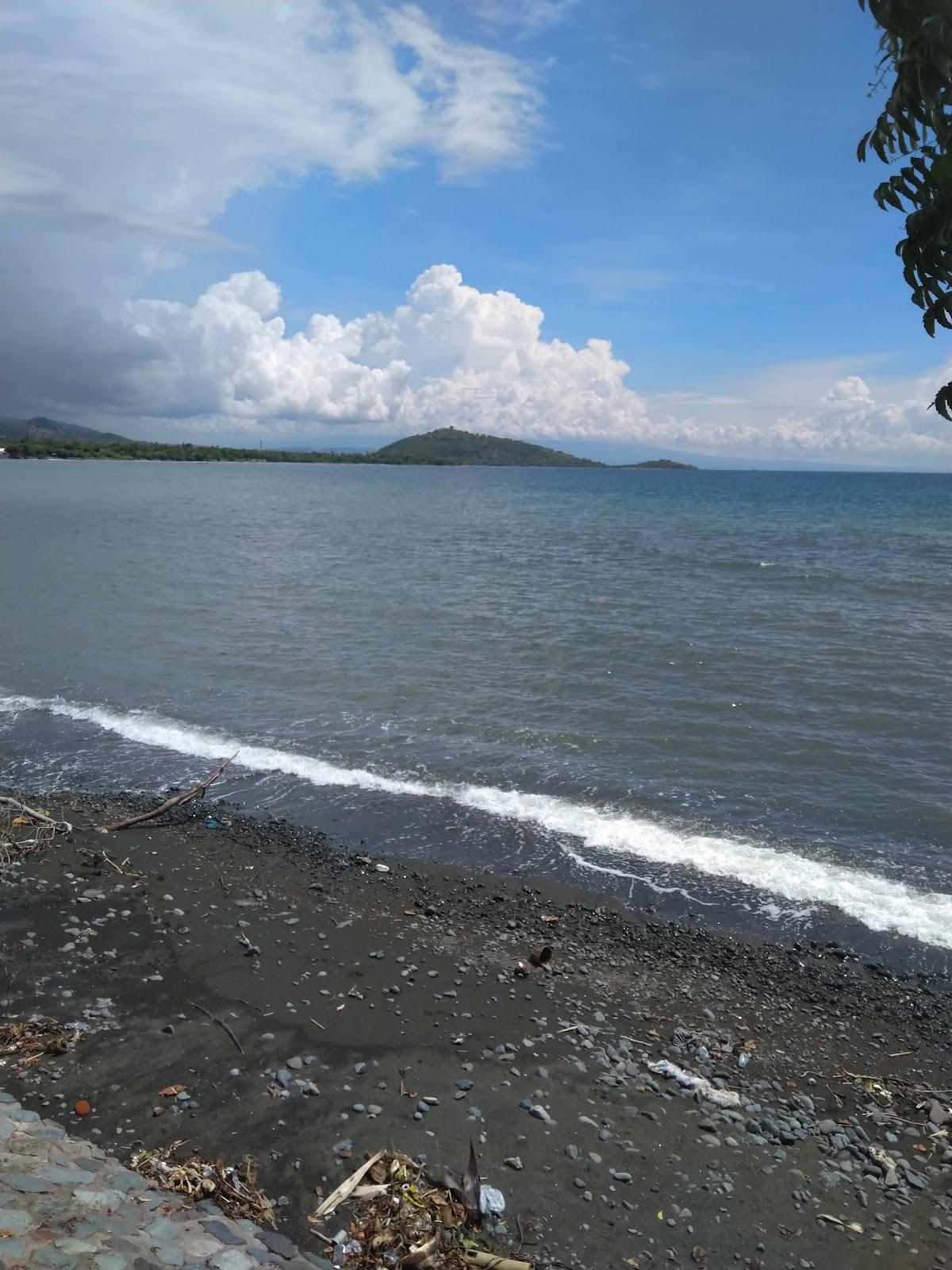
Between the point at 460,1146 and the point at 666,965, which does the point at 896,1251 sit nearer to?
the point at 460,1146

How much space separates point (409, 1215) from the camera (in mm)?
6223

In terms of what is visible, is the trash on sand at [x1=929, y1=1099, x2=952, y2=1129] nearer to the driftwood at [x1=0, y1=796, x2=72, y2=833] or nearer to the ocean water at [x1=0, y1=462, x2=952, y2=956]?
the ocean water at [x1=0, y1=462, x2=952, y2=956]

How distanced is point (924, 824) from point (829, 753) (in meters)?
3.45

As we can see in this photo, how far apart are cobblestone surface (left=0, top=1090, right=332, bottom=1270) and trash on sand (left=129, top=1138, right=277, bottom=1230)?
0.45 ft

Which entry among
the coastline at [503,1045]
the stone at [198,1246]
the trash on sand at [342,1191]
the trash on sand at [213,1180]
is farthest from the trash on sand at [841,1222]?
the stone at [198,1246]

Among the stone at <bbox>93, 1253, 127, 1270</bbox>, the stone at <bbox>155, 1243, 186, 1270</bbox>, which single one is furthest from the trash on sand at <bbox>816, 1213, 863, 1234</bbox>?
the stone at <bbox>93, 1253, 127, 1270</bbox>

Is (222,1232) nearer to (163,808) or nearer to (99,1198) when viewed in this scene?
(99,1198)

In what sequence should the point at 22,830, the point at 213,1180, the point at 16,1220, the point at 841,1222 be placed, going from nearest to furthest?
1. the point at 16,1220
2. the point at 213,1180
3. the point at 841,1222
4. the point at 22,830

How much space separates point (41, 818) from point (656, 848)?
9.96 metres

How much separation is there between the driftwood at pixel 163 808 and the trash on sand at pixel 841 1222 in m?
11.0

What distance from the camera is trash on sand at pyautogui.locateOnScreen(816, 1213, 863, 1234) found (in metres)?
6.64

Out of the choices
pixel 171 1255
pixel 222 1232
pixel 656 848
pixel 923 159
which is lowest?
pixel 656 848

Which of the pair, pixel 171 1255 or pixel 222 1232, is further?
pixel 222 1232

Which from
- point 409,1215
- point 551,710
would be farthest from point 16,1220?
point 551,710
